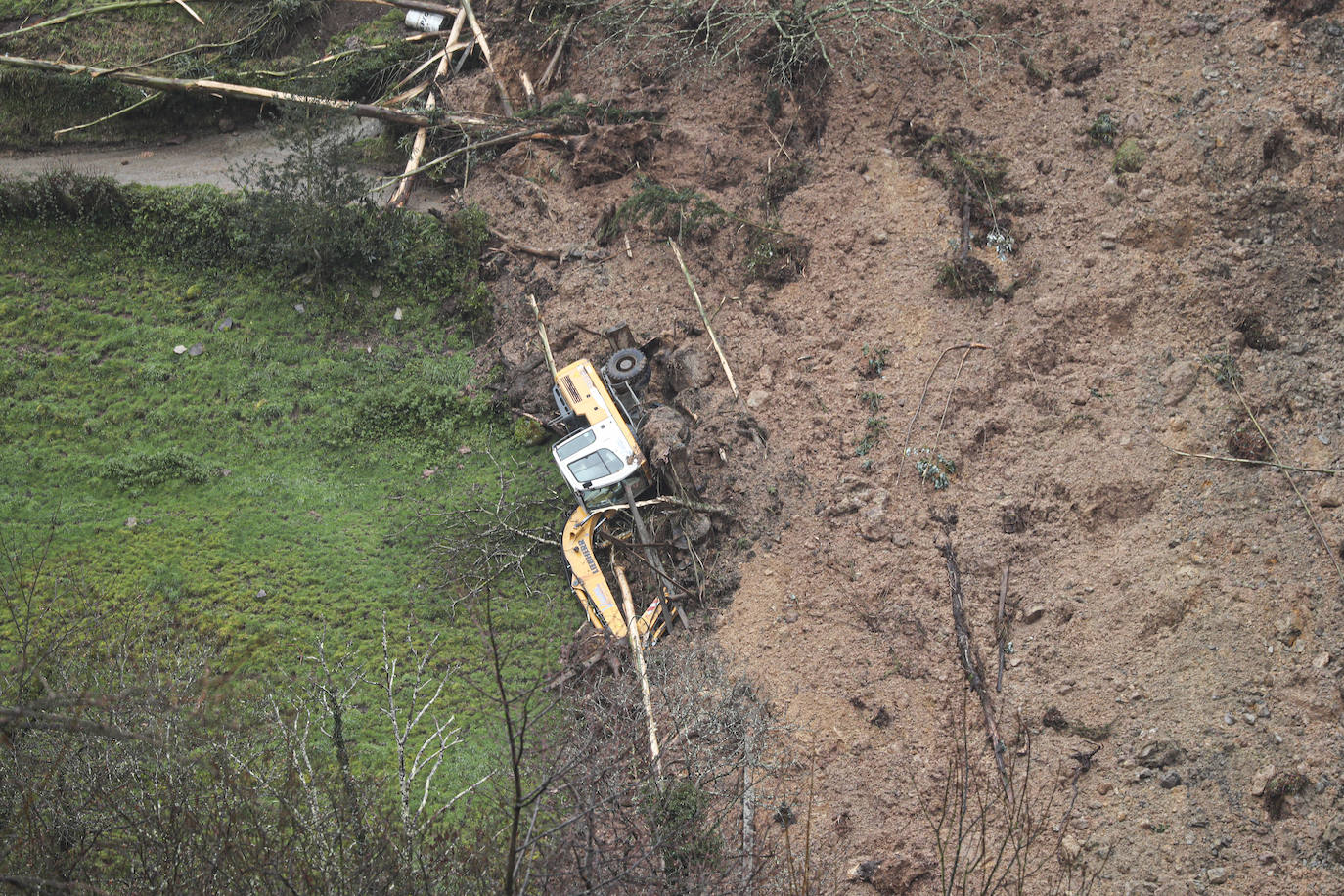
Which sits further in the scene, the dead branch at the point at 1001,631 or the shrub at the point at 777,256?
the shrub at the point at 777,256

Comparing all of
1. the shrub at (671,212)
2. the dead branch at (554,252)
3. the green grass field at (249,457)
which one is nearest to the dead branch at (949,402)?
the shrub at (671,212)

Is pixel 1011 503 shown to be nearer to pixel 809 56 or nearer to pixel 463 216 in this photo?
pixel 809 56

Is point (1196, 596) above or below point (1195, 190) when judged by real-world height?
below

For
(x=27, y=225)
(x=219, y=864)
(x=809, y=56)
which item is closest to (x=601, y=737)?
(x=219, y=864)

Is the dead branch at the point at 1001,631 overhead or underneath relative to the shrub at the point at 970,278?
underneath

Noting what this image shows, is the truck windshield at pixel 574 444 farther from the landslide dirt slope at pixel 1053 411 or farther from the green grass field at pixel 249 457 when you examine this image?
the landslide dirt slope at pixel 1053 411
